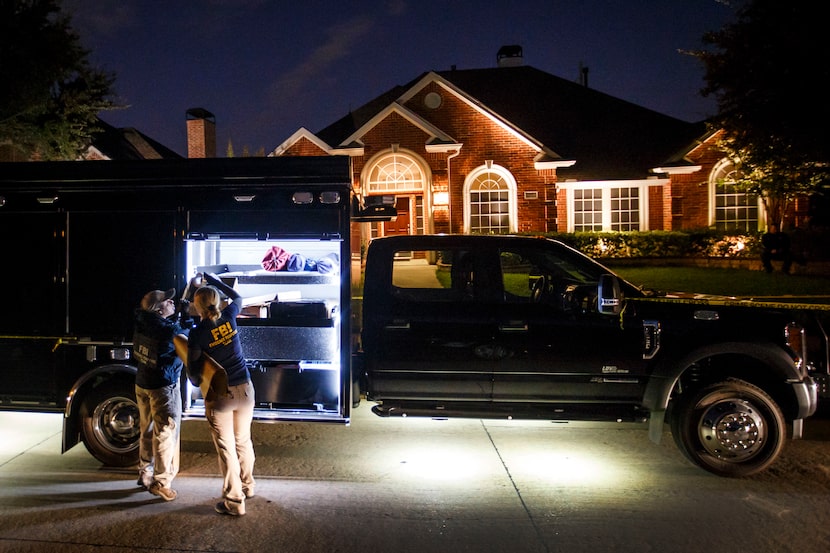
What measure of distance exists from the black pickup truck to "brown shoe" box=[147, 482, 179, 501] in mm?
1842

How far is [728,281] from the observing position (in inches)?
626

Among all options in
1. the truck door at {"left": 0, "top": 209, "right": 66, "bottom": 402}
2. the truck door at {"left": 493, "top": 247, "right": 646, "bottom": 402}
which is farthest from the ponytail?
the truck door at {"left": 493, "top": 247, "right": 646, "bottom": 402}

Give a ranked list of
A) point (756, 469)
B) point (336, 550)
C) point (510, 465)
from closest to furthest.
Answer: point (336, 550) → point (756, 469) → point (510, 465)

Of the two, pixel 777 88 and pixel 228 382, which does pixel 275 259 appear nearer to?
pixel 228 382

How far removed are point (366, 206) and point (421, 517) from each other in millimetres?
3211

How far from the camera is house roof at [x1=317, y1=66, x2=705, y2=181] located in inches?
846

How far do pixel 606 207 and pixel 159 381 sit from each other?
18413 millimetres

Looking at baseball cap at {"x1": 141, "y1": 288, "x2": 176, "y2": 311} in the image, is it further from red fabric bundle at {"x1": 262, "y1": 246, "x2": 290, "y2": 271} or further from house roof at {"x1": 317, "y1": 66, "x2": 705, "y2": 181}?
house roof at {"x1": 317, "y1": 66, "x2": 705, "y2": 181}

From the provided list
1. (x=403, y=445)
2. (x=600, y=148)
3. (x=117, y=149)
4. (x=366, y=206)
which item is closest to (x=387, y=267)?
(x=366, y=206)

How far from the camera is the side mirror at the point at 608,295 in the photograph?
5.45 meters

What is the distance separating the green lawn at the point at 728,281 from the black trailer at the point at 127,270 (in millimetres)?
10765

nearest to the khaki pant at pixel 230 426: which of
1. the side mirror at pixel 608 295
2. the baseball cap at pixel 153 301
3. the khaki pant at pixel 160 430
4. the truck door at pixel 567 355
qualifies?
the khaki pant at pixel 160 430

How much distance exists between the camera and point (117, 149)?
91.4 feet

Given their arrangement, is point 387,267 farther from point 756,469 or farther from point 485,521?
point 756,469
